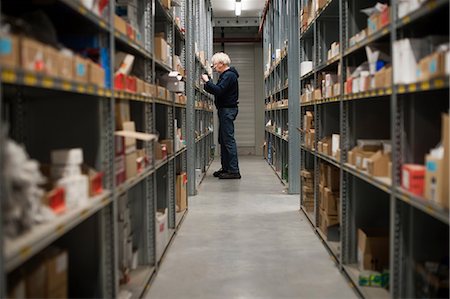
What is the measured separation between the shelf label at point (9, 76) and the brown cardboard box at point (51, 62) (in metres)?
0.28

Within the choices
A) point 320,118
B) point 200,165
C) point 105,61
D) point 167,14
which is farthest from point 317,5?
point 200,165

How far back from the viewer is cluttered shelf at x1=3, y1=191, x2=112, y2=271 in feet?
5.02

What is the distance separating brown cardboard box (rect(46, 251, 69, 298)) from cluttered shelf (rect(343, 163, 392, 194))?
1.72 m

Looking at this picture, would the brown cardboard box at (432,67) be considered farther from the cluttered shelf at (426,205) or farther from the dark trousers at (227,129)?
the dark trousers at (227,129)

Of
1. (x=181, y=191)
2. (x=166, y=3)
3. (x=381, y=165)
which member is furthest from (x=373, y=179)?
(x=181, y=191)

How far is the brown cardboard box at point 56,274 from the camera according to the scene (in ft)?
7.32

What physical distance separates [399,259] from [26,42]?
2173 millimetres

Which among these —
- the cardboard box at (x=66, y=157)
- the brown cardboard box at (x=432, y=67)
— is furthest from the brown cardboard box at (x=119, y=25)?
the brown cardboard box at (x=432, y=67)

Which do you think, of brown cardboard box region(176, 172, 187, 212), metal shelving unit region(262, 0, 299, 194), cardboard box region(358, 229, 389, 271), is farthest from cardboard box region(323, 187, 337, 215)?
metal shelving unit region(262, 0, 299, 194)

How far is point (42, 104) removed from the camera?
2721 millimetres

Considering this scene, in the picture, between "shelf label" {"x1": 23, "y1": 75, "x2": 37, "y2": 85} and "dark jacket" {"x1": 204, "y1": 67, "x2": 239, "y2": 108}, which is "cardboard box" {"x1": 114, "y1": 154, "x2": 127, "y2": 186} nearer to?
"shelf label" {"x1": 23, "y1": 75, "x2": 37, "y2": 85}

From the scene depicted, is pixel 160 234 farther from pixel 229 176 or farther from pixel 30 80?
pixel 229 176

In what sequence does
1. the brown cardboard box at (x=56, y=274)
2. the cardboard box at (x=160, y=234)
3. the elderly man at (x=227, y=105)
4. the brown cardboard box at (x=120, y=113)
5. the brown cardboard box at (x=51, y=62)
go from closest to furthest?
the brown cardboard box at (x=51, y=62)
the brown cardboard box at (x=56, y=274)
the brown cardboard box at (x=120, y=113)
the cardboard box at (x=160, y=234)
the elderly man at (x=227, y=105)

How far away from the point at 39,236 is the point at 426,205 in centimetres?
160
